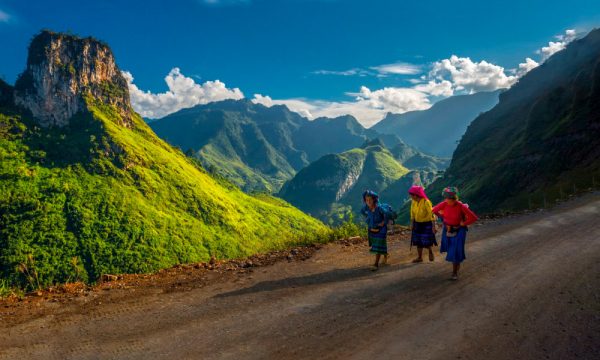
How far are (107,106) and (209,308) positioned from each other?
20204 centimetres

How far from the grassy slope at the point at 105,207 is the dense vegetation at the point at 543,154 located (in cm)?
6634

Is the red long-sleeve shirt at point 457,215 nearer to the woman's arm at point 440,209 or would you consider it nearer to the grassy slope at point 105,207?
the woman's arm at point 440,209

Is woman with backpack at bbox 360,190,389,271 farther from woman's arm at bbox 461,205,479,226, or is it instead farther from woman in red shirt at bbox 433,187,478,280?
woman's arm at bbox 461,205,479,226

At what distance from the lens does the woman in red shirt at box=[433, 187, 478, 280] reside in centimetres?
816

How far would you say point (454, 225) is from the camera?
8594 mm

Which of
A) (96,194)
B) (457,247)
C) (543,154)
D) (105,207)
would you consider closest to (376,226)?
(457,247)

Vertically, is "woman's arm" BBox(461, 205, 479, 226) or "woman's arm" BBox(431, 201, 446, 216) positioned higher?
"woman's arm" BBox(431, 201, 446, 216)

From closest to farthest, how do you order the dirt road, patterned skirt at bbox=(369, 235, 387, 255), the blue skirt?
the dirt road → the blue skirt → patterned skirt at bbox=(369, 235, 387, 255)

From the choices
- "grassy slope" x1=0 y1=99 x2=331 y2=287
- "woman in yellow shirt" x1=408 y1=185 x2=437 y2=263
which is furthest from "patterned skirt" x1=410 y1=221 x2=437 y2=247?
"grassy slope" x1=0 y1=99 x2=331 y2=287

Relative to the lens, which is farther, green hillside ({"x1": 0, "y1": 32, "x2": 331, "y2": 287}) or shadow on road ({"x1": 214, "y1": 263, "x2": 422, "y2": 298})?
green hillside ({"x1": 0, "y1": 32, "x2": 331, "y2": 287})

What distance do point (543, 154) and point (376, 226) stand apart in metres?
67.2

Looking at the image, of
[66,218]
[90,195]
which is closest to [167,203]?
[90,195]

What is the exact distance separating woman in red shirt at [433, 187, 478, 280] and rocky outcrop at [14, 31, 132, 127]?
621ft

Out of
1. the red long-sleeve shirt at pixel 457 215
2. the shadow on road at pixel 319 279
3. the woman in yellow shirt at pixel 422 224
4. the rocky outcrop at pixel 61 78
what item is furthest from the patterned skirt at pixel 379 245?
the rocky outcrop at pixel 61 78
